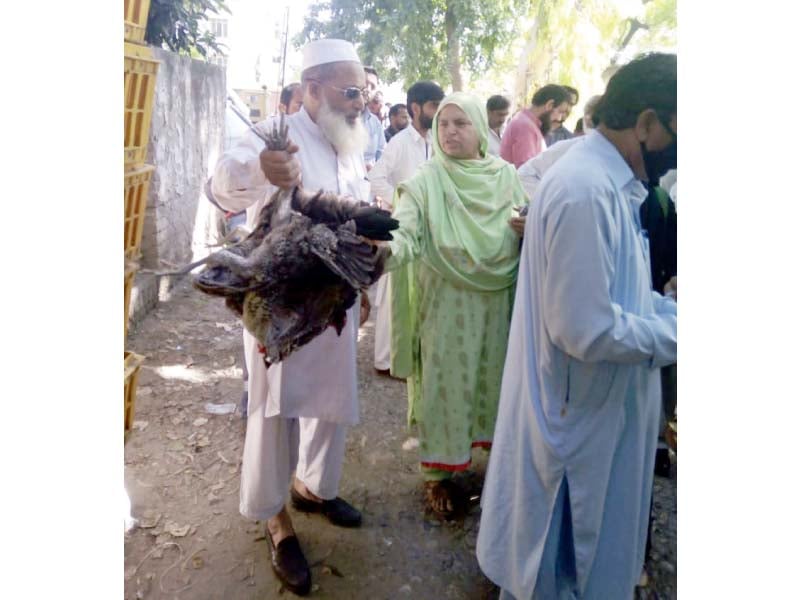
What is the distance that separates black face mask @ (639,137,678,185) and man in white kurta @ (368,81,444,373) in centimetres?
270

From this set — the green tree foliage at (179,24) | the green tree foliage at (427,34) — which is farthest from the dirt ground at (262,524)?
the green tree foliage at (427,34)

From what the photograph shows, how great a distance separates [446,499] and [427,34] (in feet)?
25.8

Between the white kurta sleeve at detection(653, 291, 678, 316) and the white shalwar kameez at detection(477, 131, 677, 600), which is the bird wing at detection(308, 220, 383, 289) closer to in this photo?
the white shalwar kameez at detection(477, 131, 677, 600)

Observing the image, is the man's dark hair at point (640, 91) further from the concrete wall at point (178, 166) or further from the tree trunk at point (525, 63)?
the tree trunk at point (525, 63)

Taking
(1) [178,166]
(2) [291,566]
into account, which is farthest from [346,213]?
(1) [178,166]

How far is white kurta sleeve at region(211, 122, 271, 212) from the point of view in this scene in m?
2.16

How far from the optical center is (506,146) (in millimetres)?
4844

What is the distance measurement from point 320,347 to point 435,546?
1.02 metres

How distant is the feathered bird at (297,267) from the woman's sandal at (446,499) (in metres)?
1.40

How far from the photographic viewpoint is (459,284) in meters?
2.61

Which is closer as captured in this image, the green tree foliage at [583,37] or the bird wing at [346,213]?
the bird wing at [346,213]

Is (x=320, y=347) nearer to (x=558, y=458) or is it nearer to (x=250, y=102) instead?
(x=558, y=458)

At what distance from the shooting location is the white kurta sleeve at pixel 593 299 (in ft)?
4.72

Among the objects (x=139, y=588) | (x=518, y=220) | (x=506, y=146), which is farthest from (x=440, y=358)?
(x=506, y=146)
